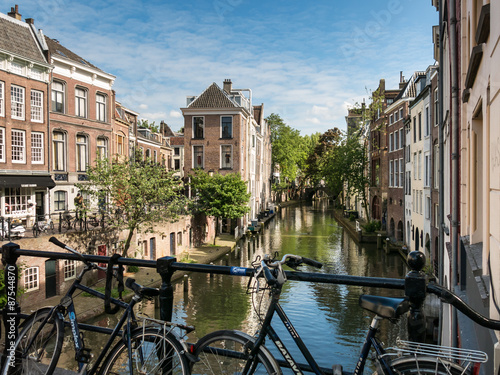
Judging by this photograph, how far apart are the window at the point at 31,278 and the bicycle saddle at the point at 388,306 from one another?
1929 centimetres

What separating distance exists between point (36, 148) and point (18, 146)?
1.16 metres

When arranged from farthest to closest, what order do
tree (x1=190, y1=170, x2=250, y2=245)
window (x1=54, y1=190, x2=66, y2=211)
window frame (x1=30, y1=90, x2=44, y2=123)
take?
tree (x1=190, y1=170, x2=250, y2=245) < window (x1=54, y1=190, x2=66, y2=211) < window frame (x1=30, y1=90, x2=44, y2=123)

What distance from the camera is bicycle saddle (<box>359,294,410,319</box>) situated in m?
2.24

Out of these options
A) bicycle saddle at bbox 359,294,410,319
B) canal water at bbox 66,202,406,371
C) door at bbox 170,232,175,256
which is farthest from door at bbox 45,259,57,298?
bicycle saddle at bbox 359,294,410,319

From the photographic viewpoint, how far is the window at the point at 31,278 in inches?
743

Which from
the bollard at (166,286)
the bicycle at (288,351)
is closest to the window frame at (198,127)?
the bollard at (166,286)

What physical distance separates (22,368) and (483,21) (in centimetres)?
516

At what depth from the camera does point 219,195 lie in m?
38.5

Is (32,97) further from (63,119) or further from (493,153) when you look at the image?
(493,153)

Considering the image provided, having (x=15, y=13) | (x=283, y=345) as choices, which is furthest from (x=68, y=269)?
(x=283, y=345)

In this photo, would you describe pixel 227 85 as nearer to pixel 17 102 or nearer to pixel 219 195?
pixel 219 195

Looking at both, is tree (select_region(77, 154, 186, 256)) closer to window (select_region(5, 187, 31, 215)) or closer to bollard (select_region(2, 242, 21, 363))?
window (select_region(5, 187, 31, 215))

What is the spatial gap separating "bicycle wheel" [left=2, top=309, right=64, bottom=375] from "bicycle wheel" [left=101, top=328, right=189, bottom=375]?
2.57 ft

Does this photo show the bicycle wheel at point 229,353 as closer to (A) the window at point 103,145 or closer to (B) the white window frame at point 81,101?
(B) the white window frame at point 81,101
